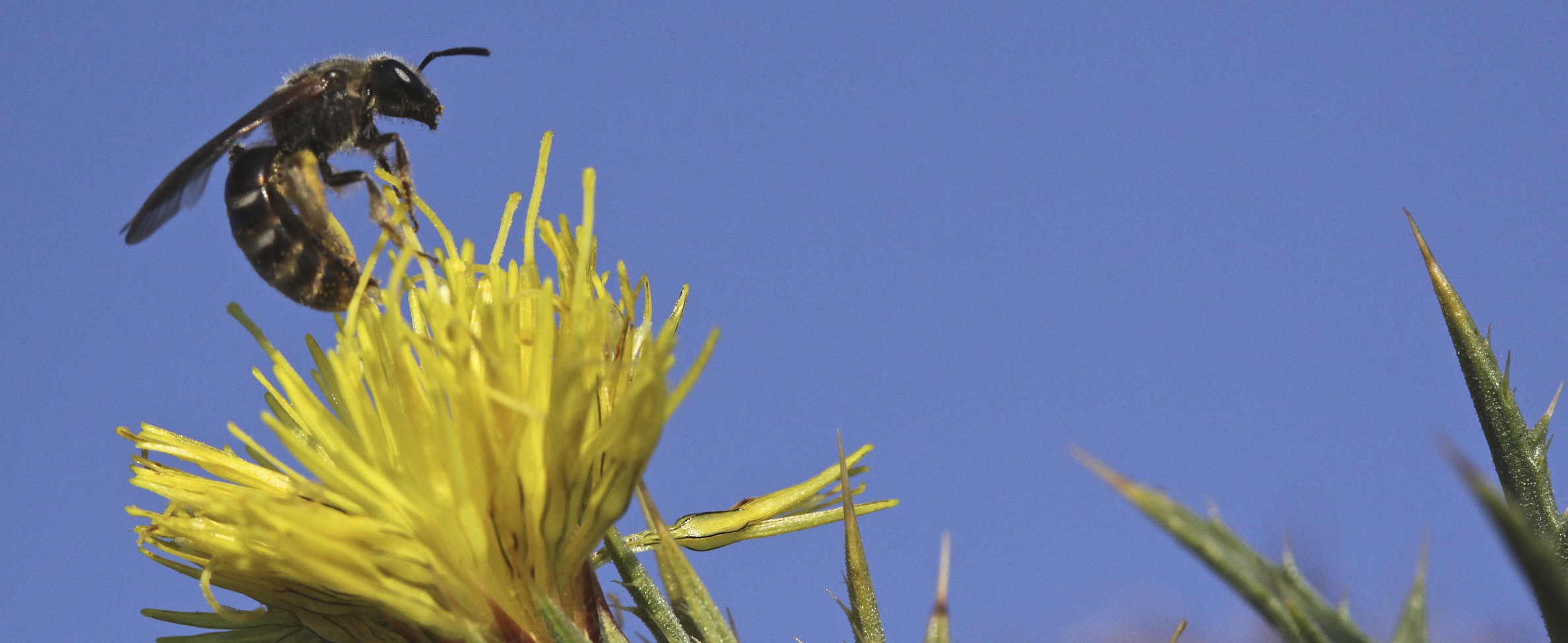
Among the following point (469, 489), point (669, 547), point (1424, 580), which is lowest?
point (1424, 580)

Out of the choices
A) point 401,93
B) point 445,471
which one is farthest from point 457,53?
point 445,471

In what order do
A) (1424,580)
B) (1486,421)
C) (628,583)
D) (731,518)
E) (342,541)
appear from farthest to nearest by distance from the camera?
(731,518) < (628,583) < (342,541) < (1486,421) < (1424,580)

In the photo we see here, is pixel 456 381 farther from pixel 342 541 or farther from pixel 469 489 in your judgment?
pixel 342 541

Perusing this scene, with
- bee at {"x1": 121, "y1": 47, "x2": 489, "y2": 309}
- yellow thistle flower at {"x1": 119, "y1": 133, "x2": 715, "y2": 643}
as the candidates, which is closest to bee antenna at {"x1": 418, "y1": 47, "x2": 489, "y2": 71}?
bee at {"x1": 121, "y1": 47, "x2": 489, "y2": 309}

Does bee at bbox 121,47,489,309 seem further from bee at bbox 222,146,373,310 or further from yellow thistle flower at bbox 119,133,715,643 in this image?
yellow thistle flower at bbox 119,133,715,643

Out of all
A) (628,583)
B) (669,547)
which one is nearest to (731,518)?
(628,583)

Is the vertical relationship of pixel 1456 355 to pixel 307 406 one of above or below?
below

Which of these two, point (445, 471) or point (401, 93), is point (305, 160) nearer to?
point (401, 93)

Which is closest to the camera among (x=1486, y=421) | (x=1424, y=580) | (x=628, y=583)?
(x=1424, y=580)
